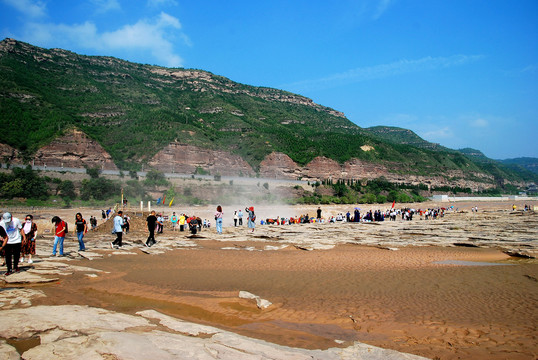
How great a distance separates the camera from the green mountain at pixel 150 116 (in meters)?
78.1

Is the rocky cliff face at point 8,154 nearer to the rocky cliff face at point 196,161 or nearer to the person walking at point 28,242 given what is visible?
the rocky cliff face at point 196,161

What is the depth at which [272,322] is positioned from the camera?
596 cm

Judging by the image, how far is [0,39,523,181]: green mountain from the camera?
78.1m

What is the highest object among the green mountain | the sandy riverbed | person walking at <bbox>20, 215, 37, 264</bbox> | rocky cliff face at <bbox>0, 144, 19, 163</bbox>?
the green mountain

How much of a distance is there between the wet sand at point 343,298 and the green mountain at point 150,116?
236ft

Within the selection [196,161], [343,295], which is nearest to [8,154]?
[196,161]

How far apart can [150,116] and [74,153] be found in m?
28.8

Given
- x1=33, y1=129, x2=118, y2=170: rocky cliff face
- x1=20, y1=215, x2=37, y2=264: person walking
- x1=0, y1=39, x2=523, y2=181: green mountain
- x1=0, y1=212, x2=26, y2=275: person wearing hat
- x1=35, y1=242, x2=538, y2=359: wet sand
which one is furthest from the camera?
x1=0, y1=39, x2=523, y2=181: green mountain

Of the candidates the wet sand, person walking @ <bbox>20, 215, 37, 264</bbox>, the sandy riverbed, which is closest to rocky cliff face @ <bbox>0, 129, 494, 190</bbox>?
person walking @ <bbox>20, 215, 37, 264</bbox>

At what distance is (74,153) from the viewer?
71500mm

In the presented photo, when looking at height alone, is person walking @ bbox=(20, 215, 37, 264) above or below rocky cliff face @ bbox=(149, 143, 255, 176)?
below

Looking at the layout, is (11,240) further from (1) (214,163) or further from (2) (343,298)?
(1) (214,163)

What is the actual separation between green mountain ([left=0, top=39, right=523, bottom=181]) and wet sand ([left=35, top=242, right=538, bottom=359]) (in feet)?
236

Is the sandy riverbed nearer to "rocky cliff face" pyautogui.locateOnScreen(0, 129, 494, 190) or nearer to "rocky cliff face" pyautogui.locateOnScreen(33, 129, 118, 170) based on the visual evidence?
"rocky cliff face" pyautogui.locateOnScreen(33, 129, 118, 170)
